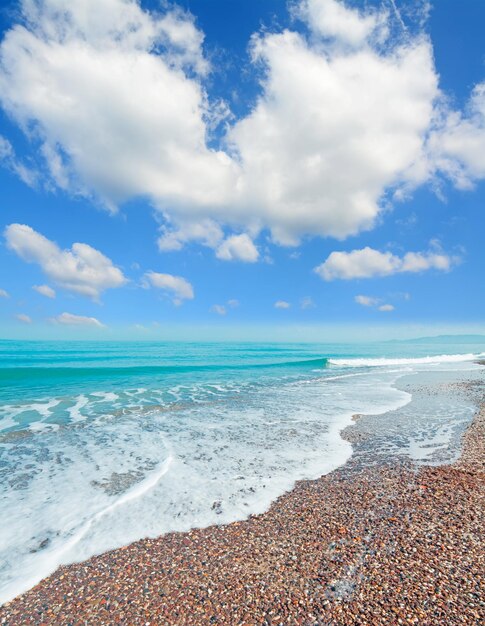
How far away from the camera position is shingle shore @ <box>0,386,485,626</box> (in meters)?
4.18

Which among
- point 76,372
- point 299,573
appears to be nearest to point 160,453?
point 299,573

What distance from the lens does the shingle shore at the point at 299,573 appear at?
418 centimetres

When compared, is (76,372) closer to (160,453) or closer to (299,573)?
(160,453)

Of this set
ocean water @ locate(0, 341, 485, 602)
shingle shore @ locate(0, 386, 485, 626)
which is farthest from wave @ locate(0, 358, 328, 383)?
shingle shore @ locate(0, 386, 485, 626)

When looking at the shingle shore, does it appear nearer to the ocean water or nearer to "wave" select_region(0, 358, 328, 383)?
the ocean water

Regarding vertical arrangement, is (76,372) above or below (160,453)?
above

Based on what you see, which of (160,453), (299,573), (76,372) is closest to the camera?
(299,573)

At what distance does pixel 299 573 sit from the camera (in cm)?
487

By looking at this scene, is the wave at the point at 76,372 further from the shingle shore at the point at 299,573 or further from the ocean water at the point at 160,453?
the shingle shore at the point at 299,573

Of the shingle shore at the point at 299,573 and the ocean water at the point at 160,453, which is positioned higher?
the shingle shore at the point at 299,573

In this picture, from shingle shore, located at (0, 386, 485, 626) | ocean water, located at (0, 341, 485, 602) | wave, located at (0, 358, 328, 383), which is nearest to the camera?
shingle shore, located at (0, 386, 485, 626)

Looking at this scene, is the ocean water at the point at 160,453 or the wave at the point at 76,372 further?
the wave at the point at 76,372

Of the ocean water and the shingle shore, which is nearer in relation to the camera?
the shingle shore

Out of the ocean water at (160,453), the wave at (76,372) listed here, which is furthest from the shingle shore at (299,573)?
the wave at (76,372)
